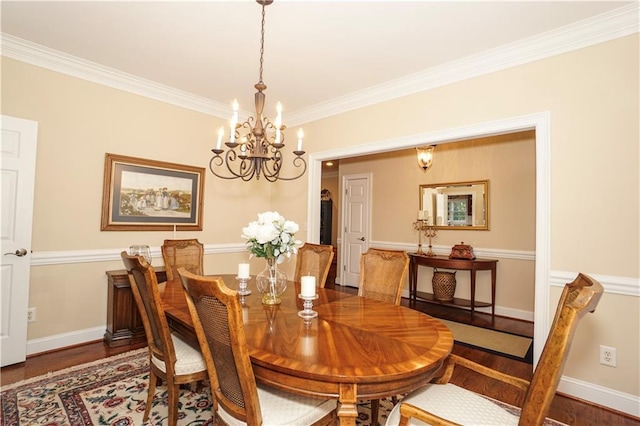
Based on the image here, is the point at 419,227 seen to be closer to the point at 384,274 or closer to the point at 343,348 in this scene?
the point at 384,274

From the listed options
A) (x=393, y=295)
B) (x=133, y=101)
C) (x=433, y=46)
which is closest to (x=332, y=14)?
(x=433, y=46)

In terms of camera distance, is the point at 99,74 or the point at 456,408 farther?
the point at 99,74

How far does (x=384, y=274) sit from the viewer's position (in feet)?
7.75

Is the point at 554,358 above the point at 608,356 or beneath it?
above

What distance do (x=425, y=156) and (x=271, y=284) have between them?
3.61 meters

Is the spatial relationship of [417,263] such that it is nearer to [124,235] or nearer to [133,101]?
[124,235]

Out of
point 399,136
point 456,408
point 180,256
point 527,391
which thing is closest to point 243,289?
point 180,256

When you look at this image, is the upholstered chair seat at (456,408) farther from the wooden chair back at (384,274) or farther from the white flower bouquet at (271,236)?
the white flower bouquet at (271,236)

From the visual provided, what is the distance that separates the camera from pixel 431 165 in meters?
4.98

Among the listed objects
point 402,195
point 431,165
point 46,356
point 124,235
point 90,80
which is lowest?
point 46,356

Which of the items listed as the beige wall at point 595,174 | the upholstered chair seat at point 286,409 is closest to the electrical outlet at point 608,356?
the beige wall at point 595,174

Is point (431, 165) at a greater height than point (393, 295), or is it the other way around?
point (431, 165)

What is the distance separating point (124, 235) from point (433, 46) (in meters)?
3.48

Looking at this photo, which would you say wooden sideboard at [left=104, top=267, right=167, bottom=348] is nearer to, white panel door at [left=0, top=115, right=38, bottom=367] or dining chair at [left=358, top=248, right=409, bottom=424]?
white panel door at [left=0, top=115, right=38, bottom=367]
